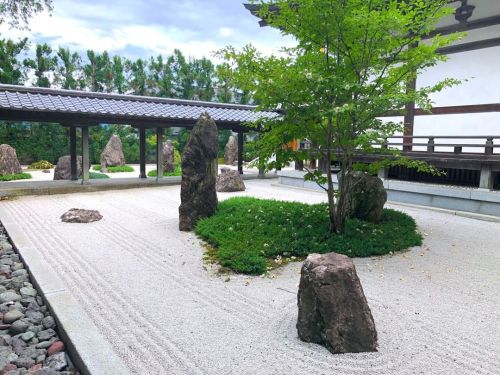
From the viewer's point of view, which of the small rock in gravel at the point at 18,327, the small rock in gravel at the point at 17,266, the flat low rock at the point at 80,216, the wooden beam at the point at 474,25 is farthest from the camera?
the wooden beam at the point at 474,25

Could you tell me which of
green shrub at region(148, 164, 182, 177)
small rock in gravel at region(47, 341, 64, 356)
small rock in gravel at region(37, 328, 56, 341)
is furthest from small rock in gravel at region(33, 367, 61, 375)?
green shrub at region(148, 164, 182, 177)

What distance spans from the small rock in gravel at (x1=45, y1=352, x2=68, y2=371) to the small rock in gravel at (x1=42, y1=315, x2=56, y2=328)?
1.94 ft

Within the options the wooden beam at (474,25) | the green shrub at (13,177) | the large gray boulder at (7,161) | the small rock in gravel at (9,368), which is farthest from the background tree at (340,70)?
the large gray boulder at (7,161)

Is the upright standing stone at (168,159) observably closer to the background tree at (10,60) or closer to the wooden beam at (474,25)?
the background tree at (10,60)

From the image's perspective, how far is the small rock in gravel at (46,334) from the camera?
146 inches

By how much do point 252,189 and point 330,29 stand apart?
350 inches

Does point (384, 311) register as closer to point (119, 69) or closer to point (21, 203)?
point (21, 203)

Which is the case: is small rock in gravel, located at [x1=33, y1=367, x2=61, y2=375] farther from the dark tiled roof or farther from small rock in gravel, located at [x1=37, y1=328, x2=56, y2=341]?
the dark tiled roof

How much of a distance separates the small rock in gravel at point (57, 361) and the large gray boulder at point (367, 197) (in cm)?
573

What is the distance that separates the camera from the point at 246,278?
5.12m

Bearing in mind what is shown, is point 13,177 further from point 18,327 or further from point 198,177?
point 18,327

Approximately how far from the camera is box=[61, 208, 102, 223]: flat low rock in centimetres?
837

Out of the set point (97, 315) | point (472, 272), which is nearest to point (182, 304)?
point (97, 315)

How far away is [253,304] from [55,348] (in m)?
1.97
